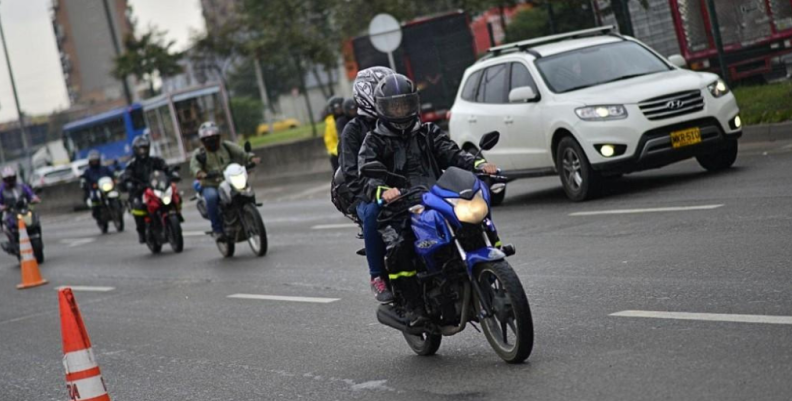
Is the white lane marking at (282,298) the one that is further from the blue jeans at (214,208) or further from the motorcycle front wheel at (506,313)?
the motorcycle front wheel at (506,313)

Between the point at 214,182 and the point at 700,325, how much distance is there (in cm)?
1097

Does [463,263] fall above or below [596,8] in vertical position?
below

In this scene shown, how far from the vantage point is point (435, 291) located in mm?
7555

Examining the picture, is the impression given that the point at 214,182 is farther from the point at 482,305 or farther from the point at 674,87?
the point at 482,305

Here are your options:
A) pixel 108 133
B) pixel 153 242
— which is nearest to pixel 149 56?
pixel 108 133

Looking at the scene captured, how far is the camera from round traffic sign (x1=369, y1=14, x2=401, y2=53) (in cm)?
2647

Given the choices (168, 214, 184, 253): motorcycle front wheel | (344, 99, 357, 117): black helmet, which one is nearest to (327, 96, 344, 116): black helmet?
(344, 99, 357, 117): black helmet

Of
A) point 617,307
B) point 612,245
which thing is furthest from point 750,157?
point 617,307

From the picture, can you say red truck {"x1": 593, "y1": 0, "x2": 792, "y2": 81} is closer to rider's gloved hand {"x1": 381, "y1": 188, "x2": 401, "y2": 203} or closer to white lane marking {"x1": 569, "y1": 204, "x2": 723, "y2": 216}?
white lane marking {"x1": 569, "y1": 204, "x2": 723, "y2": 216}

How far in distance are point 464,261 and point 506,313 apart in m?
0.37

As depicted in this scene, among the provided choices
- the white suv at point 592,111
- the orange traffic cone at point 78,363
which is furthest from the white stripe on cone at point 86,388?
the white suv at point 592,111

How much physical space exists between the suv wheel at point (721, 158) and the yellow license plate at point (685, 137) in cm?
53

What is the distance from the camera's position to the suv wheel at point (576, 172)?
49.6 feet

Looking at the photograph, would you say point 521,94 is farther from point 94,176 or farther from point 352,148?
point 94,176
